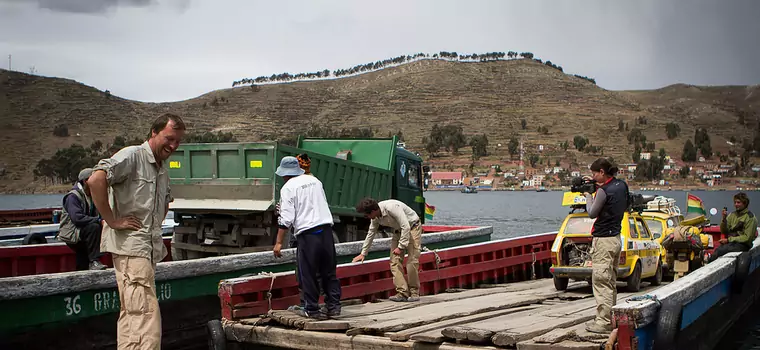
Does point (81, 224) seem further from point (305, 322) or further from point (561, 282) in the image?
point (561, 282)

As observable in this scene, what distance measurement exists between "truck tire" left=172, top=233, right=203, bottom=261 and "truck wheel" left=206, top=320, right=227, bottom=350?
6.05m

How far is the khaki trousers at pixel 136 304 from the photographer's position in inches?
234

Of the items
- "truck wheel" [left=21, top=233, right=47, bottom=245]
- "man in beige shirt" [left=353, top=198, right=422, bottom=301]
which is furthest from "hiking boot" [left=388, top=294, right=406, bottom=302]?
"truck wheel" [left=21, top=233, right=47, bottom=245]

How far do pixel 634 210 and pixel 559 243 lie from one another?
7.53ft

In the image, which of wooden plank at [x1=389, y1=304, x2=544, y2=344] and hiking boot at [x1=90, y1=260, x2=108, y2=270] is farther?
hiking boot at [x1=90, y1=260, x2=108, y2=270]

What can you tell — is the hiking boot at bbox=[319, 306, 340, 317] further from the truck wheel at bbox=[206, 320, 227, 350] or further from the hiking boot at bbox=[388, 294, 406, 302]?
the hiking boot at bbox=[388, 294, 406, 302]

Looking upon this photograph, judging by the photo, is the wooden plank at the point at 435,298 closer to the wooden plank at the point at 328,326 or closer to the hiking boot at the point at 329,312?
the hiking boot at the point at 329,312

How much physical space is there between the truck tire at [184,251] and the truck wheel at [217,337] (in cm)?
605

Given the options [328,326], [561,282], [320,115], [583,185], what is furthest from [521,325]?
[320,115]

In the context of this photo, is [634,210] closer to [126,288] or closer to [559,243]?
[559,243]

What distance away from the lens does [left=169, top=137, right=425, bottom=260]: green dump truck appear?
533 inches

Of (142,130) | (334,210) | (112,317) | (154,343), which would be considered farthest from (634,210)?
(142,130)

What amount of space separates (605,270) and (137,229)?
5.12 m

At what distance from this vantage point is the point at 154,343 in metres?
6.12
